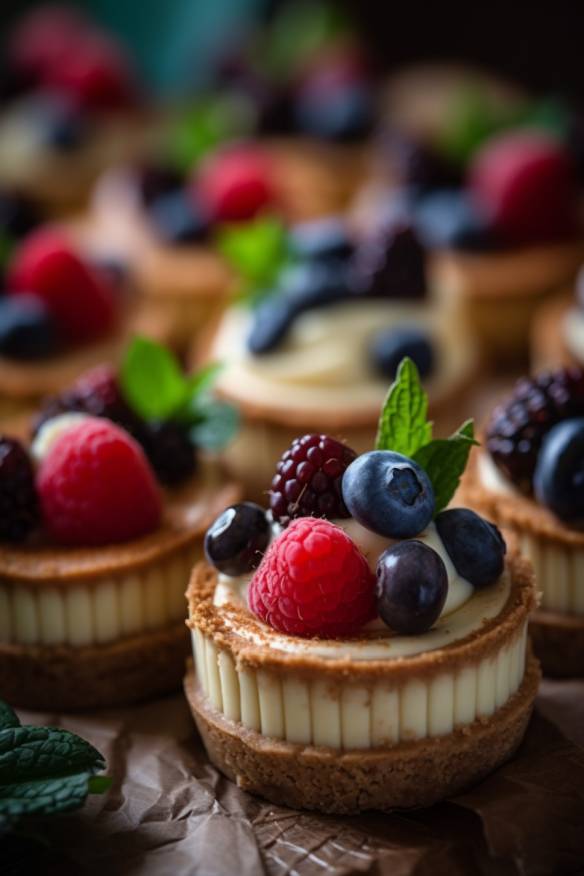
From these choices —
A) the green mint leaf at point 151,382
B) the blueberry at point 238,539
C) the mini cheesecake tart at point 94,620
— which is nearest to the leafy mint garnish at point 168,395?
the green mint leaf at point 151,382

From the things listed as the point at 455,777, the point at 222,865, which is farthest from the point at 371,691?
the point at 222,865

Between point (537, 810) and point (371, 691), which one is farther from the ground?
point (371, 691)

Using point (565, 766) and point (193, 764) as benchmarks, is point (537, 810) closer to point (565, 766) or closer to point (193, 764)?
point (565, 766)

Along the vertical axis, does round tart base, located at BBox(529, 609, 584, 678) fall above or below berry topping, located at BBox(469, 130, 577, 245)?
below

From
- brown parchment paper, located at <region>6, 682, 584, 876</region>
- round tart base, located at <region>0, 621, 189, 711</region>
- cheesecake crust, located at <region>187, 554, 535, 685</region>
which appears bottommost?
brown parchment paper, located at <region>6, 682, 584, 876</region>

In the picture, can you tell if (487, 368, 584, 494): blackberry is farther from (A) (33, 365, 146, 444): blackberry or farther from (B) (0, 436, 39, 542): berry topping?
(B) (0, 436, 39, 542): berry topping

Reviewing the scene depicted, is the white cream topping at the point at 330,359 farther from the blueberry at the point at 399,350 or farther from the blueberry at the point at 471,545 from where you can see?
the blueberry at the point at 471,545

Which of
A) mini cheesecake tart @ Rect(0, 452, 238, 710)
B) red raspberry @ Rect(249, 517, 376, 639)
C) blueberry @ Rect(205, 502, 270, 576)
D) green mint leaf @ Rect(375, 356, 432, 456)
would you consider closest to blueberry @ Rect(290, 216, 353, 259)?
mini cheesecake tart @ Rect(0, 452, 238, 710)
